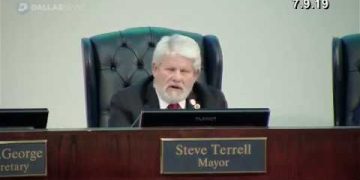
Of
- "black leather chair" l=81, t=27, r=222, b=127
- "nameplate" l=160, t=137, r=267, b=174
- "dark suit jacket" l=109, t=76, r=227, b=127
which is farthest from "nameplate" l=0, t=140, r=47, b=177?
"black leather chair" l=81, t=27, r=222, b=127

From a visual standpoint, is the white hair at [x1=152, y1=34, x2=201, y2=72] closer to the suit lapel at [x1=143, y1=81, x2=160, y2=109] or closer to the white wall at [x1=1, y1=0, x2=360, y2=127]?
the suit lapel at [x1=143, y1=81, x2=160, y2=109]

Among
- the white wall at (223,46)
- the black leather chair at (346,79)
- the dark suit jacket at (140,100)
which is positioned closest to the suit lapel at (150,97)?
the dark suit jacket at (140,100)

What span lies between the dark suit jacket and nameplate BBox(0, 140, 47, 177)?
980mm

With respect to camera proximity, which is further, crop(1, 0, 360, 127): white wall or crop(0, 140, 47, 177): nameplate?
crop(1, 0, 360, 127): white wall

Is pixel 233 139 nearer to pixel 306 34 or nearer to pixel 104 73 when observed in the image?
pixel 104 73

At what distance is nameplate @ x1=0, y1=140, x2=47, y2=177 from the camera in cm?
94

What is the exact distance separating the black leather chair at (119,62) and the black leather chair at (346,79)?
44 centimetres

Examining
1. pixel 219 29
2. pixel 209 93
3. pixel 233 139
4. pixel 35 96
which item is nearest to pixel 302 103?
pixel 219 29

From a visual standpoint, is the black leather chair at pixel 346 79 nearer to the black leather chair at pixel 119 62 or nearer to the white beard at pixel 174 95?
the black leather chair at pixel 119 62

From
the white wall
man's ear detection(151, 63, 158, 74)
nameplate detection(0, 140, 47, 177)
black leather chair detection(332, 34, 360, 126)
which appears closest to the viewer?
nameplate detection(0, 140, 47, 177)

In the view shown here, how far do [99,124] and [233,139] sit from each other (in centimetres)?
116

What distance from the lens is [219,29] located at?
298 cm

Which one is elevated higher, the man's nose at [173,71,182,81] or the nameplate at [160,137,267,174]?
the man's nose at [173,71,182,81]

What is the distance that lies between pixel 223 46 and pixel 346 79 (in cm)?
88
